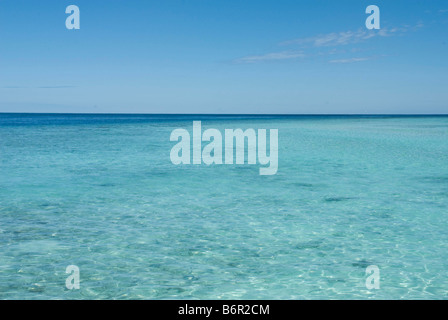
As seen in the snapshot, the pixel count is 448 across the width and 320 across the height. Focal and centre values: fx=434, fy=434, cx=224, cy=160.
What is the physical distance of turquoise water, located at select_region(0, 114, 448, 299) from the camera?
548 cm

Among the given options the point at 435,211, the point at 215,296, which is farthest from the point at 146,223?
the point at 435,211

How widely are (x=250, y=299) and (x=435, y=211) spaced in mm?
5861

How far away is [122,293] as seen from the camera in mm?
5250

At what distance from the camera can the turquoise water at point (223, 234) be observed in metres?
5.48

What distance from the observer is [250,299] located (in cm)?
513

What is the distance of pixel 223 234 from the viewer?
299 inches

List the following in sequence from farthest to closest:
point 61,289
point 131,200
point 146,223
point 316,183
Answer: point 316,183 < point 131,200 < point 146,223 < point 61,289
